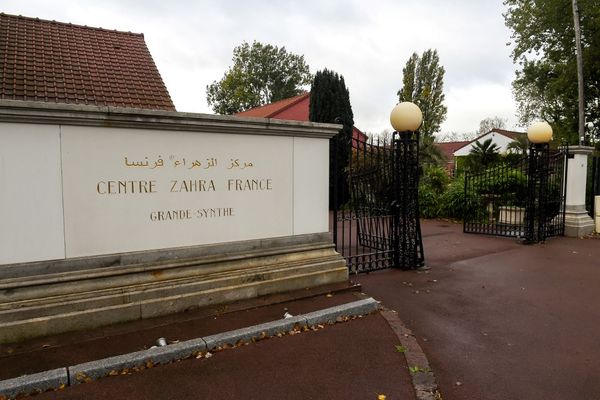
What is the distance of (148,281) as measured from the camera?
425 cm

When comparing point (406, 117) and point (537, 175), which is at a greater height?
point (406, 117)

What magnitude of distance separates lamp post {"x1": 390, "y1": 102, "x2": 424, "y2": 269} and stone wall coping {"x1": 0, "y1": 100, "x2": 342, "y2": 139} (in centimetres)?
184

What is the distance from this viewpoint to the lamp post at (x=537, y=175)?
9.56 m

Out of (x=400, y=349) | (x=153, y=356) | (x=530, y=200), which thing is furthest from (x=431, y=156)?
(x=153, y=356)

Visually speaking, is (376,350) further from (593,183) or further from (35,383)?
(593,183)

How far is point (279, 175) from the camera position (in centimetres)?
514

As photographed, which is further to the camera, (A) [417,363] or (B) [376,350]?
(B) [376,350]

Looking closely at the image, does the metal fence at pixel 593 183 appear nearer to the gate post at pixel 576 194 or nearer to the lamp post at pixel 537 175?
the gate post at pixel 576 194

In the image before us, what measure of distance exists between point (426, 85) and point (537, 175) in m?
23.9

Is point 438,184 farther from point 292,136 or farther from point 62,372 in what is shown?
point 62,372

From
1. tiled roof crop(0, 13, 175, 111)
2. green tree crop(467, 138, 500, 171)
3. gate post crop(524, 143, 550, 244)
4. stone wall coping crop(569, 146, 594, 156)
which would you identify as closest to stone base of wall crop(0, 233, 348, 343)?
gate post crop(524, 143, 550, 244)

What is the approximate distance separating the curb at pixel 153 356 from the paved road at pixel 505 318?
1103 mm

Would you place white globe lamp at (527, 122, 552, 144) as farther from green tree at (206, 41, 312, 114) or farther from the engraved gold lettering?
green tree at (206, 41, 312, 114)

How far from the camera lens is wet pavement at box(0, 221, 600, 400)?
122 inches
